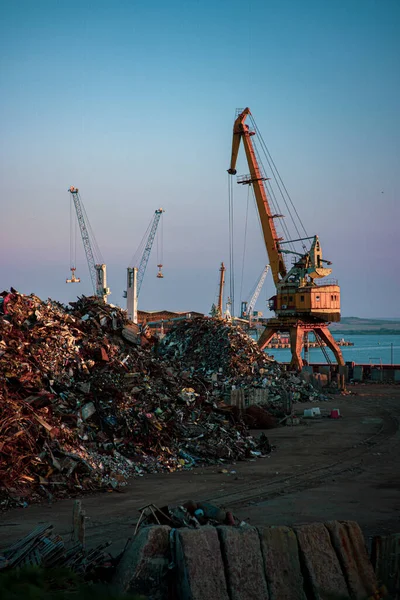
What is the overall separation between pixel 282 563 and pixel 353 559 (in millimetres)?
927

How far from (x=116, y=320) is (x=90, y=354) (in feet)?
8.97

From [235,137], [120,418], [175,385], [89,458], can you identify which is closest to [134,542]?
[89,458]

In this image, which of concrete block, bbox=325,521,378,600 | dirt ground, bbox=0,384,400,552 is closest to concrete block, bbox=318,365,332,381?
dirt ground, bbox=0,384,400,552

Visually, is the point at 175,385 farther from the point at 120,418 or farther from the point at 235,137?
the point at 235,137

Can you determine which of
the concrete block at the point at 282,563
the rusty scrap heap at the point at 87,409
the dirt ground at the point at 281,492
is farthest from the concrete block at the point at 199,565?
the rusty scrap heap at the point at 87,409

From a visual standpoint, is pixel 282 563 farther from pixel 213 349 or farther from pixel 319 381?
pixel 319 381

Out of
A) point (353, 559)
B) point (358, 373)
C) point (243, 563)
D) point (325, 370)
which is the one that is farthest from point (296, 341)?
point (243, 563)

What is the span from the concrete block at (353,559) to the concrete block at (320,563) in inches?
2.8

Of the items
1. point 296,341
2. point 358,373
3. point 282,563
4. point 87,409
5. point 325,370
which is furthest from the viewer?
point 296,341

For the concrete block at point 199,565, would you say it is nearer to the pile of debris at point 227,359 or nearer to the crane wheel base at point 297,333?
the pile of debris at point 227,359

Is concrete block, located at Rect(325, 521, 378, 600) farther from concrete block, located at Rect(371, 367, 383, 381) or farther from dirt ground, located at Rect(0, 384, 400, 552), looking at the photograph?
concrete block, located at Rect(371, 367, 383, 381)

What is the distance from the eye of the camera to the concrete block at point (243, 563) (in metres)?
7.09

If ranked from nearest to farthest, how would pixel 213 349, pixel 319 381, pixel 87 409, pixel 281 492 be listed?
1. pixel 281 492
2. pixel 87 409
3. pixel 213 349
4. pixel 319 381

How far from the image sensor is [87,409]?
52.1ft
